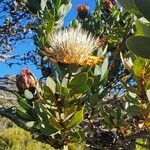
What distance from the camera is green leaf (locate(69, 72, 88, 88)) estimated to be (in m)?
1.55

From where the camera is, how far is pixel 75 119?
1559 mm

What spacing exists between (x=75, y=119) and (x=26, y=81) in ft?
0.96

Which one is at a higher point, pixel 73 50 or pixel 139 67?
pixel 73 50

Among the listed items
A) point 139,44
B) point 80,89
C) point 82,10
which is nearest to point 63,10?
point 82,10

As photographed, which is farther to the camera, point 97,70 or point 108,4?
point 108,4

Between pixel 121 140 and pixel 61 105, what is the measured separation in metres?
0.25

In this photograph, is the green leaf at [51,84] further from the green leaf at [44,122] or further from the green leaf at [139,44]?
the green leaf at [139,44]

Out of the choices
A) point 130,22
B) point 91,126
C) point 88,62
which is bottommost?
point 91,126

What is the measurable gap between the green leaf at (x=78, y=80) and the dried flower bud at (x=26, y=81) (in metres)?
0.19

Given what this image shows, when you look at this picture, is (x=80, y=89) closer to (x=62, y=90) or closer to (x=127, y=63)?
(x=62, y=90)

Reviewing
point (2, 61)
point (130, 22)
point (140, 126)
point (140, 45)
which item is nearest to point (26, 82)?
point (140, 126)

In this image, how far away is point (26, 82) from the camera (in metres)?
1.75

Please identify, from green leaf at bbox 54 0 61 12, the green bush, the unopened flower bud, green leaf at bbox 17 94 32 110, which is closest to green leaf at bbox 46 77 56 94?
green leaf at bbox 17 94 32 110

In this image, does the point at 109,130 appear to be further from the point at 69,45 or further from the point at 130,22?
the point at 130,22
